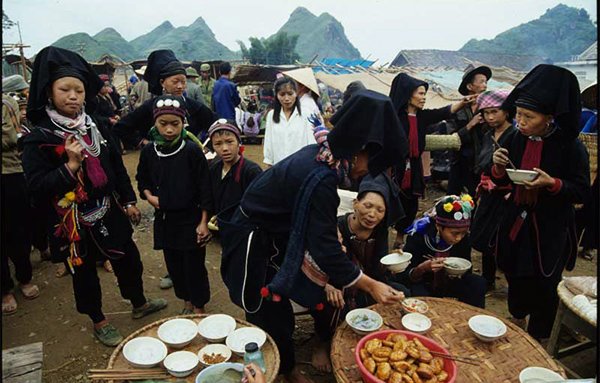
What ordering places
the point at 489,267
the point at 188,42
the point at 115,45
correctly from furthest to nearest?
the point at 188,42 → the point at 115,45 → the point at 489,267

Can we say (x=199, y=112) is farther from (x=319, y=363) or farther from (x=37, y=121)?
(x=319, y=363)

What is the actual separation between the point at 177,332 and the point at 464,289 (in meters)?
2.23

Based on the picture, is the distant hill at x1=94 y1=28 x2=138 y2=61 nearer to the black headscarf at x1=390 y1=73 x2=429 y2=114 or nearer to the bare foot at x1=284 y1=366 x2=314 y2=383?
the black headscarf at x1=390 y1=73 x2=429 y2=114

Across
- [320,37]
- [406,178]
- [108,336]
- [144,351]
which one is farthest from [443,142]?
[320,37]

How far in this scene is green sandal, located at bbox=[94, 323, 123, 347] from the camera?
11.0ft

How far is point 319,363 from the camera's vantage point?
3.06 metres

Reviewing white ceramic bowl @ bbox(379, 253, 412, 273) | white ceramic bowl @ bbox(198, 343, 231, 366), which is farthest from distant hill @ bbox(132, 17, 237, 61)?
white ceramic bowl @ bbox(198, 343, 231, 366)

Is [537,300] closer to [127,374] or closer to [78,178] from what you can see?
[127,374]

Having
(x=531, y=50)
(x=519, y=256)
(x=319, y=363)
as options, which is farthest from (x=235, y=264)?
(x=531, y=50)

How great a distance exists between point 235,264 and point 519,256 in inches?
87.1

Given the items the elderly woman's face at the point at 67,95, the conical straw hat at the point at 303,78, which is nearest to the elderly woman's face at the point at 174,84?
the elderly woman's face at the point at 67,95

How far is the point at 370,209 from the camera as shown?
9.50 feet

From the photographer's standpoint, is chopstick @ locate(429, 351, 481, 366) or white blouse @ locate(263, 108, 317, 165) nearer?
chopstick @ locate(429, 351, 481, 366)

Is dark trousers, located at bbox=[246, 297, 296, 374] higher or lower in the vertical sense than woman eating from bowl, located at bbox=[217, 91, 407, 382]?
lower
